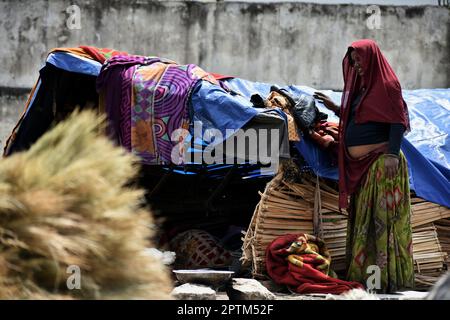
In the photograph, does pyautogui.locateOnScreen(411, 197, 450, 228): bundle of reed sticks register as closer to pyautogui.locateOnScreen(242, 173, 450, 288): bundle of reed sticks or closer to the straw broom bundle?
pyautogui.locateOnScreen(242, 173, 450, 288): bundle of reed sticks

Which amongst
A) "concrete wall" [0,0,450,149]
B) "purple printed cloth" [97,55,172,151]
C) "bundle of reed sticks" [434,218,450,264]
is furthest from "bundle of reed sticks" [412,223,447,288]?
"concrete wall" [0,0,450,149]

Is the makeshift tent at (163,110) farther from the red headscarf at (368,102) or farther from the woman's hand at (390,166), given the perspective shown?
the woman's hand at (390,166)

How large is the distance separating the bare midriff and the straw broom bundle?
2.93m

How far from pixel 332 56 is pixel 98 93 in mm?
6017

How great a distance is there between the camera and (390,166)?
545 centimetres

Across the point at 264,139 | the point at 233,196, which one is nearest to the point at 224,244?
the point at 233,196

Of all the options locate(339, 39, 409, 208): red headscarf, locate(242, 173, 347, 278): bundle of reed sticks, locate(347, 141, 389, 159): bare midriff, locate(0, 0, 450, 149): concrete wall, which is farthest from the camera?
locate(0, 0, 450, 149): concrete wall

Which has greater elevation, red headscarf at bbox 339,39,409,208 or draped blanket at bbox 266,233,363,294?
red headscarf at bbox 339,39,409,208

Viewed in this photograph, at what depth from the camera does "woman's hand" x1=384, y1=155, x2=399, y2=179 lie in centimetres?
545

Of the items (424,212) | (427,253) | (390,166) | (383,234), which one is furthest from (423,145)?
(383,234)

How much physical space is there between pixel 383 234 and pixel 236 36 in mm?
6475

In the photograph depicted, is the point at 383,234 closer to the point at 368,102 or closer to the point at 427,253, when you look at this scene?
the point at 368,102

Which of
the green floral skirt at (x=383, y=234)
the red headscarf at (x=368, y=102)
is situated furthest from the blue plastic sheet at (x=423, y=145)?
the green floral skirt at (x=383, y=234)

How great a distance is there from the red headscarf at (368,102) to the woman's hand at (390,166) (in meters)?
0.10
